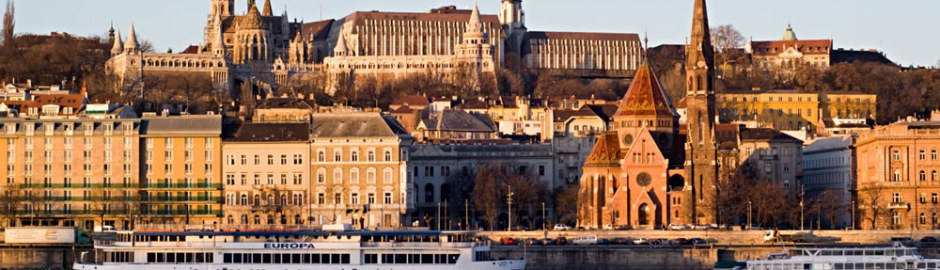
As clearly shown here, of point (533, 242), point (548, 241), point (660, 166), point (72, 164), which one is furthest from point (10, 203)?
point (660, 166)

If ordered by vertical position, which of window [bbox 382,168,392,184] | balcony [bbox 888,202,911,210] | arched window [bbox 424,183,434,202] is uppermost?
window [bbox 382,168,392,184]

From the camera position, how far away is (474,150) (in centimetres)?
14912

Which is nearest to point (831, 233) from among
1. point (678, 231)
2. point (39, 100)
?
point (678, 231)

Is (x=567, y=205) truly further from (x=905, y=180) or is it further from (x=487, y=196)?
(x=905, y=180)

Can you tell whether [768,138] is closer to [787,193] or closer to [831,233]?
[787,193]

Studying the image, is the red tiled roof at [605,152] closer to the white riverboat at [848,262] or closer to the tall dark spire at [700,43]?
the tall dark spire at [700,43]

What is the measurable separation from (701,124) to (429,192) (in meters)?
17.0

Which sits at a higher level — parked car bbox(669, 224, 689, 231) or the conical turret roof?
the conical turret roof

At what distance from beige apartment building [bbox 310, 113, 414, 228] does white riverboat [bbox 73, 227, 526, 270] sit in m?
35.1

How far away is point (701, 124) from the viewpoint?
461 ft

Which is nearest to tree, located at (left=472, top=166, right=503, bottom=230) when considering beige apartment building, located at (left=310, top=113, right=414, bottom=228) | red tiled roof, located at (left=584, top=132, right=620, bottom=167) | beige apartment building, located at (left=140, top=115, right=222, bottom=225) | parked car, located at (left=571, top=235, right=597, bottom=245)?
beige apartment building, located at (left=310, top=113, right=414, bottom=228)

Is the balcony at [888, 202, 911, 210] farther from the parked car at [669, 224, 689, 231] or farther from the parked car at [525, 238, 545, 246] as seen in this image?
the parked car at [525, 238, 545, 246]

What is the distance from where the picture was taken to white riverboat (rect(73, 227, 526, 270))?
100438 mm

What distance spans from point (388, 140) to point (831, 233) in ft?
94.1
